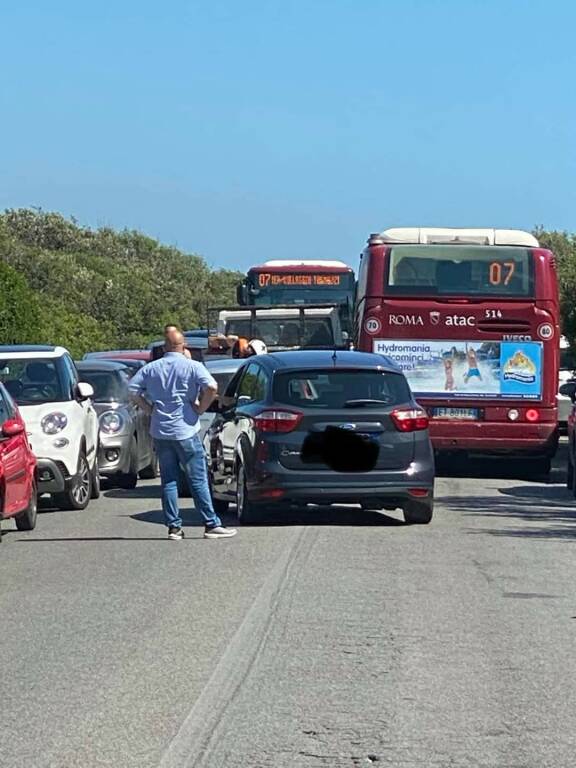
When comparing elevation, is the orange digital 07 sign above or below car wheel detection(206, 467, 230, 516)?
above

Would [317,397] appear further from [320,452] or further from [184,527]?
[184,527]

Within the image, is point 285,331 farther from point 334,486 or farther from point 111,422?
point 334,486

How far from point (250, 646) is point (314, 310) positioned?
72.4ft

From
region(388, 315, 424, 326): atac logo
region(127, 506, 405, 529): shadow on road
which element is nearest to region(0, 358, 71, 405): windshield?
region(127, 506, 405, 529): shadow on road

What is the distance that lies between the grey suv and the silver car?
525 centimetres

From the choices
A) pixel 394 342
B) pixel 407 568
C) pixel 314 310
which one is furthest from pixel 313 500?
pixel 314 310

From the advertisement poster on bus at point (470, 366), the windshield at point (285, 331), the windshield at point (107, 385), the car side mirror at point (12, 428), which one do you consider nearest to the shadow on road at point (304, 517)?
the car side mirror at point (12, 428)

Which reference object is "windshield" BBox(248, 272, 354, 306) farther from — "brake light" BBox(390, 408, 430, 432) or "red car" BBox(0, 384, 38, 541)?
"red car" BBox(0, 384, 38, 541)

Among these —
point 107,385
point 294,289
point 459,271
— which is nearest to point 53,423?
point 107,385

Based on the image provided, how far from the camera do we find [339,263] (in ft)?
123

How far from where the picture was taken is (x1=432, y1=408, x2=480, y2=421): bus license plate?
2411 cm

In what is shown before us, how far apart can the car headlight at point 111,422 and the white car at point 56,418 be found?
174 centimetres

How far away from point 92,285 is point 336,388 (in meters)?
69.2

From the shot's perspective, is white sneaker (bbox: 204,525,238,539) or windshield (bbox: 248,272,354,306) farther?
windshield (bbox: 248,272,354,306)
